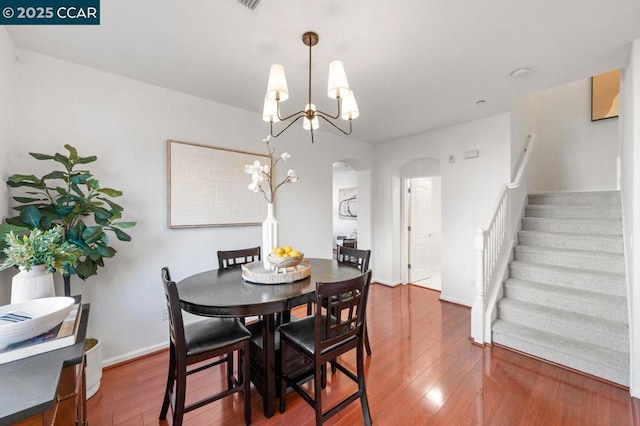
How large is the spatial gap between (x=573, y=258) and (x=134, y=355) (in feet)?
15.5

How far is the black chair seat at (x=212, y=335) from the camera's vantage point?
1.62m

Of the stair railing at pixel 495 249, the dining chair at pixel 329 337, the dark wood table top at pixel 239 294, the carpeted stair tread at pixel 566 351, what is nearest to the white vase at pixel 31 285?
the dark wood table top at pixel 239 294

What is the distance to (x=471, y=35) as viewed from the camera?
192 cm

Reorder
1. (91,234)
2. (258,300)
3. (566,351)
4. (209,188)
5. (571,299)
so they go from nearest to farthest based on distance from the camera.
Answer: (258,300) < (91,234) < (566,351) < (571,299) < (209,188)

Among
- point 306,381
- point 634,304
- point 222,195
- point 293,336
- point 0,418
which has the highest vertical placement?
point 222,195

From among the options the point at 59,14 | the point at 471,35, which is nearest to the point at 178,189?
the point at 59,14

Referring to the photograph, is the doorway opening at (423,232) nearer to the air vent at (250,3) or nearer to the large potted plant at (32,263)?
the air vent at (250,3)

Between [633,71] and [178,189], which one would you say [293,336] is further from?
[633,71]

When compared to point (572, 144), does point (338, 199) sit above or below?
below

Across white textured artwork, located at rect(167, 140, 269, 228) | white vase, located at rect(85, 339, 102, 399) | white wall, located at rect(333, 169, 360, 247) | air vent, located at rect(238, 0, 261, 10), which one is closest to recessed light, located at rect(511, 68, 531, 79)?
air vent, located at rect(238, 0, 261, 10)

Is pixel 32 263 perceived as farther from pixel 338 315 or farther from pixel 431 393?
pixel 431 393

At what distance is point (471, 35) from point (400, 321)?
3054mm

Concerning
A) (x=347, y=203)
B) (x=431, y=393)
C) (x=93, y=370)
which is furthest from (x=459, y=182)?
(x=93, y=370)

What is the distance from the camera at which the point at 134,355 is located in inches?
98.9
